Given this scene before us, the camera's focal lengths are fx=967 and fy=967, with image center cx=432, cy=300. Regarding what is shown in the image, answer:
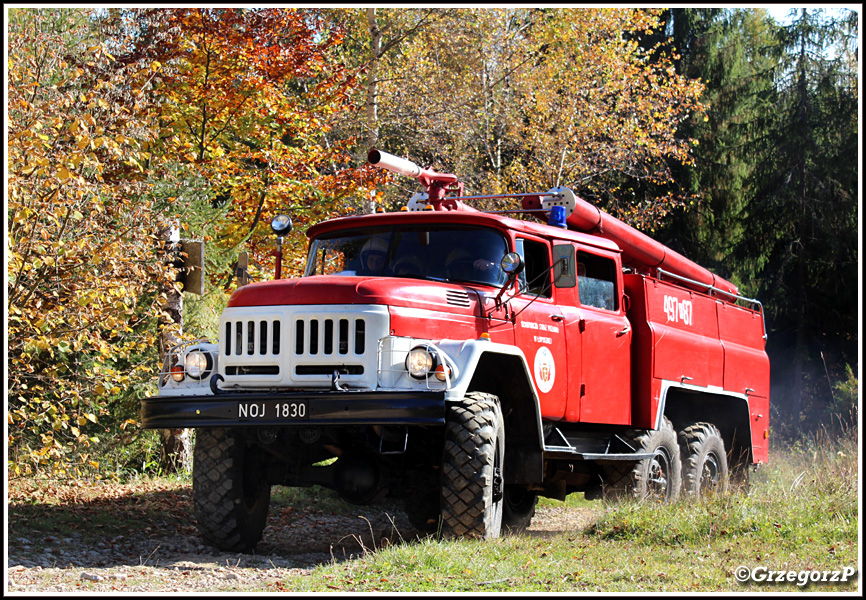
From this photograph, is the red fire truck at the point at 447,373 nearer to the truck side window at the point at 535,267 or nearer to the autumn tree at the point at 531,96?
the truck side window at the point at 535,267

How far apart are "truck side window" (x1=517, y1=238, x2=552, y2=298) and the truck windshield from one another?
0.88 feet

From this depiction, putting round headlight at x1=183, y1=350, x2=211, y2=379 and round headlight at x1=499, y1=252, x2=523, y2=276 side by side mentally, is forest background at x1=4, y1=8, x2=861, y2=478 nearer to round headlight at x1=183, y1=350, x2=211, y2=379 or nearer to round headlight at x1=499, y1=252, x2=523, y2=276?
round headlight at x1=183, y1=350, x2=211, y2=379

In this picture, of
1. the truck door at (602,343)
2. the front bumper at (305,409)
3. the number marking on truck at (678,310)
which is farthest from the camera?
the number marking on truck at (678,310)

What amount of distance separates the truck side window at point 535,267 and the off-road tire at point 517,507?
201 centimetres

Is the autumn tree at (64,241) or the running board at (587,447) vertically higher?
the autumn tree at (64,241)

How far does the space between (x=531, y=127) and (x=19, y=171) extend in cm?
1453

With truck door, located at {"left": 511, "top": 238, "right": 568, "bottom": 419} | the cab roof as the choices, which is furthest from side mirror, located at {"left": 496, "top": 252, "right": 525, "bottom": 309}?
the cab roof

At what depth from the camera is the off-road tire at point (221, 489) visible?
7645mm

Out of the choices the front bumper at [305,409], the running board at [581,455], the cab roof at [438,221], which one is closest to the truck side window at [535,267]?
the cab roof at [438,221]

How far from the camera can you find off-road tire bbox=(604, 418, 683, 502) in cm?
945

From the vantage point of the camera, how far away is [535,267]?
8.62 m

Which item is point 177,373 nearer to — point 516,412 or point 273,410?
point 273,410

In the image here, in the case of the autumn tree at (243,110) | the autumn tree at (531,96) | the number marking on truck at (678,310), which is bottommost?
the number marking on truck at (678,310)

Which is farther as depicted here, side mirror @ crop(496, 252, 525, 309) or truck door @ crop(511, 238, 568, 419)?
truck door @ crop(511, 238, 568, 419)
